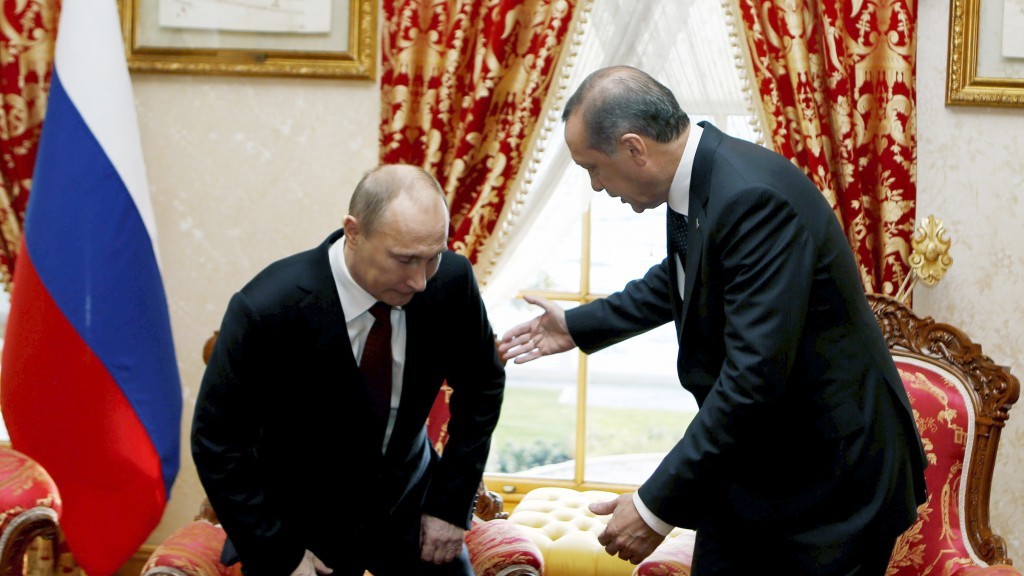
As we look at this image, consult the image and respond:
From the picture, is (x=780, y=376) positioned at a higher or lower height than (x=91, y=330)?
higher

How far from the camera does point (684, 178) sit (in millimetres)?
2025

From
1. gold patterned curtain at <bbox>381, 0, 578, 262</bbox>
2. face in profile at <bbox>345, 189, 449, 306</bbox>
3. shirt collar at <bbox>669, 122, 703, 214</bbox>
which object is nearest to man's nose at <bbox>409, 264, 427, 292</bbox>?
face in profile at <bbox>345, 189, 449, 306</bbox>

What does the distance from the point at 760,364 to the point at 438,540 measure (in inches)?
39.9

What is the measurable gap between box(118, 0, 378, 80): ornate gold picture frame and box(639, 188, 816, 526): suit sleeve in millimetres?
2217

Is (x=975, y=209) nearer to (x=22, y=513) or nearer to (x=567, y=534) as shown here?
(x=567, y=534)

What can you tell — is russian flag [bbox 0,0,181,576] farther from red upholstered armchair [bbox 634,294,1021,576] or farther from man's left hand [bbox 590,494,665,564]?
red upholstered armchair [bbox 634,294,1021,576]

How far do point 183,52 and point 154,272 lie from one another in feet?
2.94

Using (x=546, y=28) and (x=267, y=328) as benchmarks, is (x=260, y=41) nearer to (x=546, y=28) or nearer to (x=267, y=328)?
(x=546, y=28)

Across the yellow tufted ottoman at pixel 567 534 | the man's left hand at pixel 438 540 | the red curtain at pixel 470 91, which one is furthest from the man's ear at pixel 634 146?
the red curtain at pixel 470 91

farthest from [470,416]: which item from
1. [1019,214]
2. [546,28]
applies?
[1019,214]

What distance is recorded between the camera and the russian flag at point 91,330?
10.9 ft

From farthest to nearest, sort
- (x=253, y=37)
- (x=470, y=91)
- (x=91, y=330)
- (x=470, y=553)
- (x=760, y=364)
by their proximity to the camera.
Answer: (x=253, y=37)
(x=470, y=91)
(x=91, y=330)
(x=470, y=553)
(x=760, y=364)

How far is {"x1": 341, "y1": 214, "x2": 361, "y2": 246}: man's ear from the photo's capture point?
2.28m

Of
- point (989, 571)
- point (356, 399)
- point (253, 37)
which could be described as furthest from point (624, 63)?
point (989, 571)
